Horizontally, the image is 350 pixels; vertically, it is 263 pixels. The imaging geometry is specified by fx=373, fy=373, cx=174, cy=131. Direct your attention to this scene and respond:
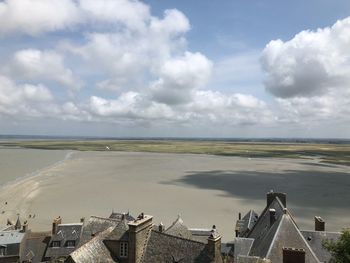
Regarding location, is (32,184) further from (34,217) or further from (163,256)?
(163,256)

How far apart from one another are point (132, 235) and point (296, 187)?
73.6 meters

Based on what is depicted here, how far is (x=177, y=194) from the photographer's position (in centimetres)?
7256

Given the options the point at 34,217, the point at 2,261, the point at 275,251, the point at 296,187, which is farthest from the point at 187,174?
the point at 275,251

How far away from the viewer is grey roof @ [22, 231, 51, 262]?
3374 cm

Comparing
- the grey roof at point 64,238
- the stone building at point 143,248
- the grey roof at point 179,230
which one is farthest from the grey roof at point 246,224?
the stone building at point 143,248

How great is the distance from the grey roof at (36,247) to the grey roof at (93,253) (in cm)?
1969

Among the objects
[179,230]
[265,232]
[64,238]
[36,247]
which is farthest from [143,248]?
[36,247]

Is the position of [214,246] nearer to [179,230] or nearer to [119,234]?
[119,234]

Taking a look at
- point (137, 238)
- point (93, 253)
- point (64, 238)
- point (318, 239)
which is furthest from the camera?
point (64, 238)

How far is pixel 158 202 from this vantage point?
2547 inches

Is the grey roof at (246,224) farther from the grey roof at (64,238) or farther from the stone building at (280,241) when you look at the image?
the grey roof at (64,238)

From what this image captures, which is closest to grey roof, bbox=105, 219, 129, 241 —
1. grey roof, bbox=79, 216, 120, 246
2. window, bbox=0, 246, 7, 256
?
grey roof, bbox=79, 216, 120, 246

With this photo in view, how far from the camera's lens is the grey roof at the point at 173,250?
16.2 meters

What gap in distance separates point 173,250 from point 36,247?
22862mm
